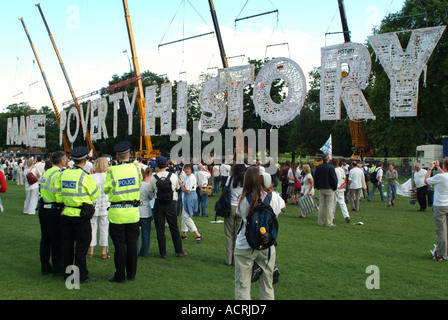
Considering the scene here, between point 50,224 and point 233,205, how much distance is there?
2.97 meters

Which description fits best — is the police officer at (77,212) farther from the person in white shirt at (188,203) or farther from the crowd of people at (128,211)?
the person in white shirt at (188,203)

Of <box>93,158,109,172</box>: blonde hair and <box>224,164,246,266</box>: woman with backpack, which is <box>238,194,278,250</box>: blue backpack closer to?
<box>224,164,246,266</box>: woman with backpack

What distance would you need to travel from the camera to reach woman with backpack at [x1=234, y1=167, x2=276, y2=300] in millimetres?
4086

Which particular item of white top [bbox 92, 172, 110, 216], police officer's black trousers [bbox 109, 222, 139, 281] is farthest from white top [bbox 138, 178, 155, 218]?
police officer's black trousers [bbox 109, 222, 139, 281]

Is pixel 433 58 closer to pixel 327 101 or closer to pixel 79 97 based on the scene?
pixel 327 101

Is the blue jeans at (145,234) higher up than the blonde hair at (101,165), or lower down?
lower down

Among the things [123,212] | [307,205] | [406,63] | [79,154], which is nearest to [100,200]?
[79,154]

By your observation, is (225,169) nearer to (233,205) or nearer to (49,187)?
(233,205)

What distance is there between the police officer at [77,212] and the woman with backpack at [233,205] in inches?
82.3

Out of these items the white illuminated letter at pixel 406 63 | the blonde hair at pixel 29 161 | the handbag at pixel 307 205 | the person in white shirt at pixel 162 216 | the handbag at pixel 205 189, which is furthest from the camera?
the blonde hair at pixel 29 161

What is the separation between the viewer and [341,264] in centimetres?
689

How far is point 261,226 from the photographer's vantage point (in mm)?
3975

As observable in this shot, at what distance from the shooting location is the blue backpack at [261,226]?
3.96 m

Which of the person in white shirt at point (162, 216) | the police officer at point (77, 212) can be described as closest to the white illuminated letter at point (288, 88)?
the person in white shirt at point (162, 216)
